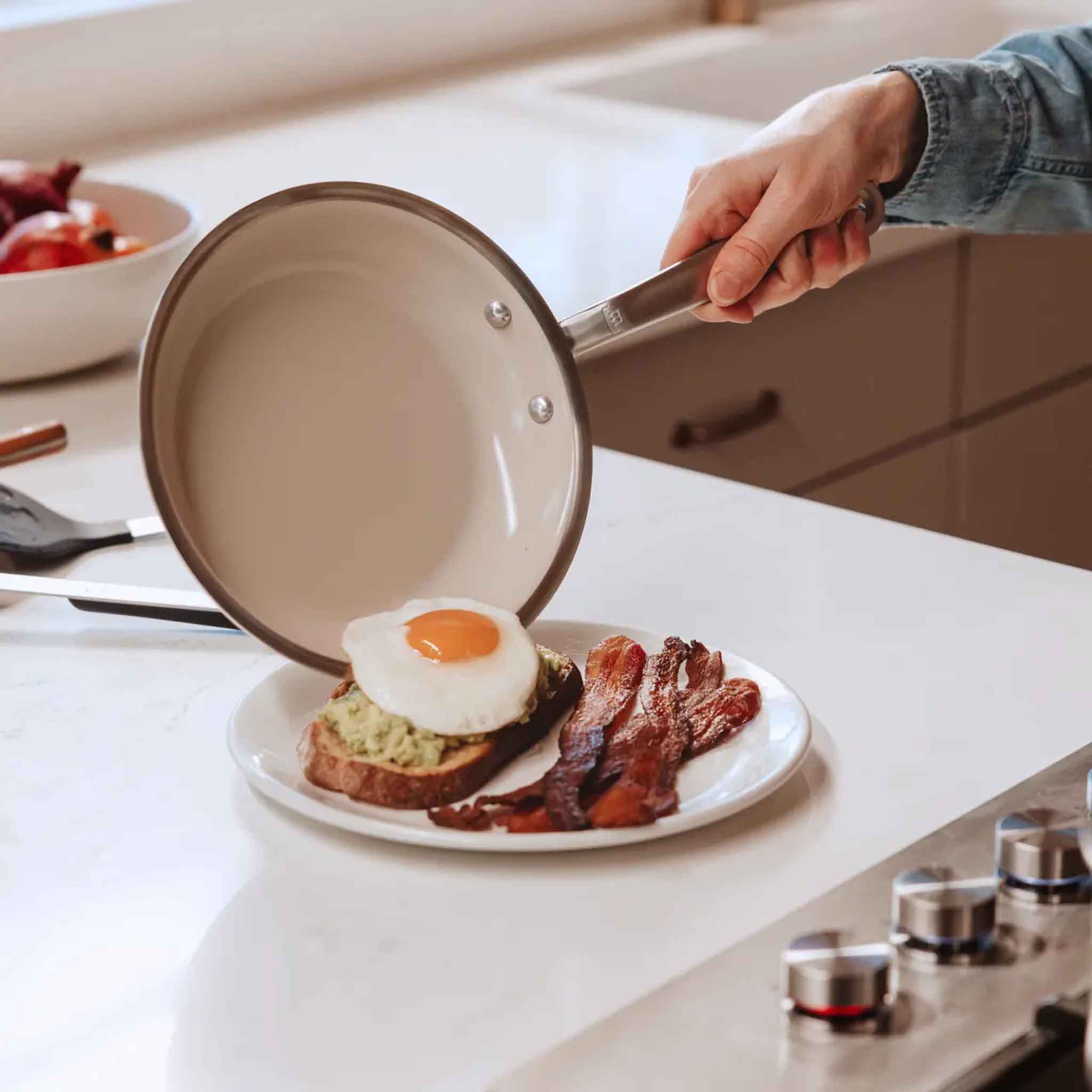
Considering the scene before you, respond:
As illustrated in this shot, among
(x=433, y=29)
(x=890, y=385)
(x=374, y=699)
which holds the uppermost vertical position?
(x=433, y=29)

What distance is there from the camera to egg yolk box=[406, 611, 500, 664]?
2.74ft

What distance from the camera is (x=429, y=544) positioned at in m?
0.99

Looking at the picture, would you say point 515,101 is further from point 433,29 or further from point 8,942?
point 8,942

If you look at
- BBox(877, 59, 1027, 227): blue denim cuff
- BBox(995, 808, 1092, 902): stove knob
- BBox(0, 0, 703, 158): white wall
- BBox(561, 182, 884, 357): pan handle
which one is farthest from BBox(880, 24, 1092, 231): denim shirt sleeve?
BBox(0, 0, 703, 158): white wall

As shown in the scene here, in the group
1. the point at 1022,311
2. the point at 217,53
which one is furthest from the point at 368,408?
the point at 217,53

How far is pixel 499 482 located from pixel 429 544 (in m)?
0.06

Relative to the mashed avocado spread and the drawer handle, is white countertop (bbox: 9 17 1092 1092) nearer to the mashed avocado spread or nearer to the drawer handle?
the mashed avocado spread

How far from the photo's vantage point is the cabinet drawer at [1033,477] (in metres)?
1.96

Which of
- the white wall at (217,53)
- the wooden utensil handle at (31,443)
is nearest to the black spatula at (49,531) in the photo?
the wooden utensil handle at (31,443)

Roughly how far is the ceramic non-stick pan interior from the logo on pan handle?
0.04m

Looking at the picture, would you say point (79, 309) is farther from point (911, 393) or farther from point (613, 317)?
point (911, 393)

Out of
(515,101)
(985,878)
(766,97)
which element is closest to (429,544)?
(985,878)

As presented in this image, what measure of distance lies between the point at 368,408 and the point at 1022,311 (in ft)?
3.99

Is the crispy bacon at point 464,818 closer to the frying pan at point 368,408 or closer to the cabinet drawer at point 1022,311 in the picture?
the frying pan at point 368,408
